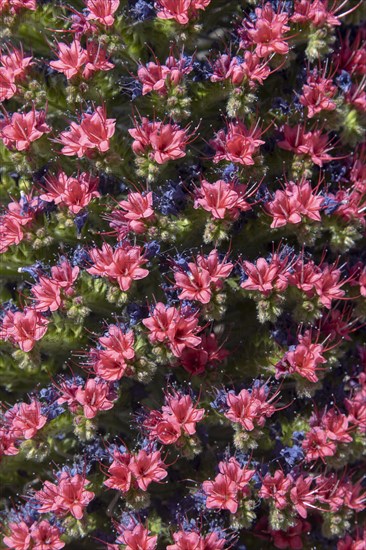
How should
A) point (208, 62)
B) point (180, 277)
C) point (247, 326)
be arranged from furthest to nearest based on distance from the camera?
point (247, 326) < point (208, 62) < point (180, 277)

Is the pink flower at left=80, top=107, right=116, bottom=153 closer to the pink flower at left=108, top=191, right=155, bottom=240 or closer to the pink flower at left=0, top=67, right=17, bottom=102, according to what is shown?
the pink flower at left=108, top=191, right=155, bottom=240

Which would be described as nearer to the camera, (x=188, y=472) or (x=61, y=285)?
(x=61, y=285)

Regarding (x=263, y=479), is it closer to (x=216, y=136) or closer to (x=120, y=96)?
(x=216, y=136)

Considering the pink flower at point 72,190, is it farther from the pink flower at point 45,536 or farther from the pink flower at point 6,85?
the pink flower at point 45,536

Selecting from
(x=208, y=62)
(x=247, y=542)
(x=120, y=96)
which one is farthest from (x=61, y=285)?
(x=247, y=542)

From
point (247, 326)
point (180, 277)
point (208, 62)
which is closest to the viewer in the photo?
point (180, 277)

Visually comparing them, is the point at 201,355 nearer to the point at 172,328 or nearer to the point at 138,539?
the point at 172,328
